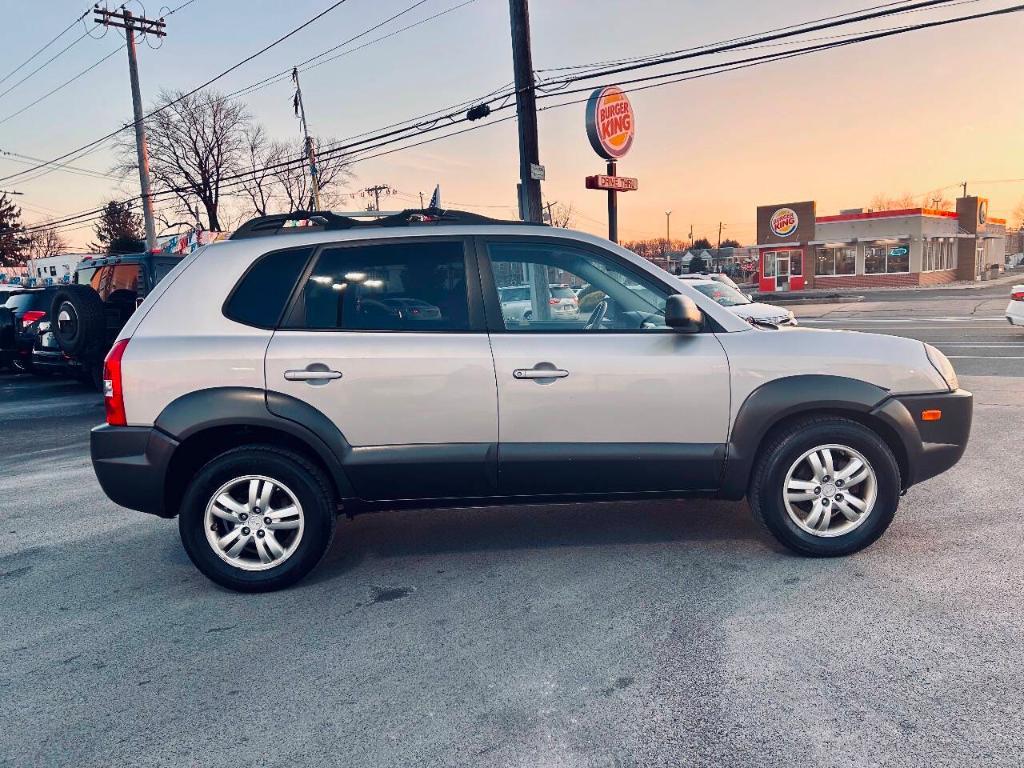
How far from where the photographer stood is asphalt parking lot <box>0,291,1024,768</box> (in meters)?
2.55

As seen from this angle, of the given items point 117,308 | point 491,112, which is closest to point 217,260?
point 117,308

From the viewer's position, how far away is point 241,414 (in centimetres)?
371

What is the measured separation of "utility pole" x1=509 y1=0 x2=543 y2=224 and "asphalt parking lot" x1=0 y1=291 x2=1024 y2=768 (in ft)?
30.0

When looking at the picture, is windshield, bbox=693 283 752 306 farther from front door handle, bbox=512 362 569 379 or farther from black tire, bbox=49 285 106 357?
front door handle, bbox=512 362 569 379

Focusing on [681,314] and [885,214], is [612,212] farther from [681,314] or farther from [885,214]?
[885,214]

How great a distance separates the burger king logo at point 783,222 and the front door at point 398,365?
43.4m

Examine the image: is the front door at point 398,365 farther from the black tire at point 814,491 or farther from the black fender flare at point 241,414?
the black tire at point 814,491

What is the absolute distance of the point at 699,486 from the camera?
3.95 metres

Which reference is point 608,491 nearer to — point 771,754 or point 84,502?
point 771,754

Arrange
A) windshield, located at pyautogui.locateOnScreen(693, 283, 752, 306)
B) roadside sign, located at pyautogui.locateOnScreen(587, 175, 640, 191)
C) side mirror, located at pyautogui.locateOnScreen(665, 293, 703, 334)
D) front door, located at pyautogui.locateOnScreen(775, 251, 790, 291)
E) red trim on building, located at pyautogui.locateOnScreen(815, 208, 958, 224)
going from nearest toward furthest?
side mirror, located at pyautogui.locateOnScreen(665, 293, 703, 334) < roadside sign, located at pyautogui.locateOnScreen(587, 175, 640, 191) < windshield, located at pyautogui.locateOnScreen(693, 283, 752, 306) < red trim on building, located at pyautogui.locateOnScreen(815, 208, 958, 224) < front door, located at pyautogui.locateOnScreen(775, 251, 790, 291)

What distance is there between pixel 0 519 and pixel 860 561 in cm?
574

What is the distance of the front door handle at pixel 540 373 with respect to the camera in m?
3.75

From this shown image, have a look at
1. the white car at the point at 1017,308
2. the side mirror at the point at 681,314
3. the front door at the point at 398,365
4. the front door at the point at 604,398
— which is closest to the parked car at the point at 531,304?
the front door at the point at 604,398

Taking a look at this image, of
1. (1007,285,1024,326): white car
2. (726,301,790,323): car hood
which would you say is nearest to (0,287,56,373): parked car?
(726,301,790,323): car hood
